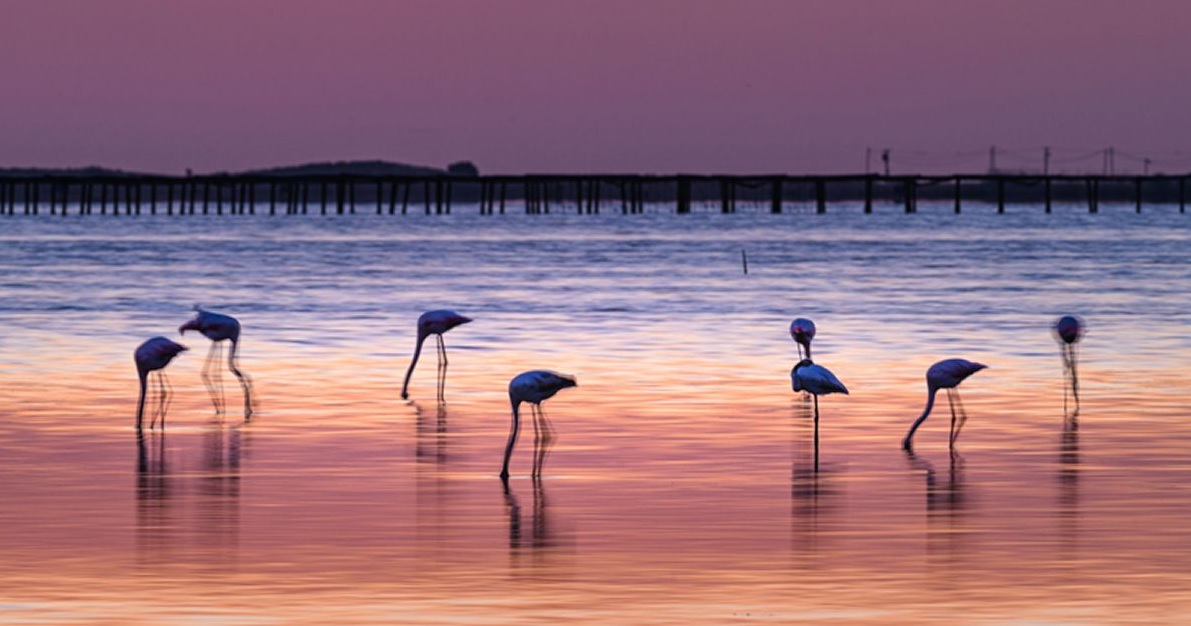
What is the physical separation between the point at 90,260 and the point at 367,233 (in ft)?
193

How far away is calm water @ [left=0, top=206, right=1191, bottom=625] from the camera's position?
11062mm

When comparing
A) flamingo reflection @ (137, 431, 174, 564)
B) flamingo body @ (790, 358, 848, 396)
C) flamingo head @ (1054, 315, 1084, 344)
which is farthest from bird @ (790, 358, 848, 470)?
flamingo head @ (1054, 315, 1084, 344)

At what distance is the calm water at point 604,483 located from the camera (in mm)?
11062

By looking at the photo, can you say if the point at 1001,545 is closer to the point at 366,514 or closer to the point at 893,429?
the point at 366,514

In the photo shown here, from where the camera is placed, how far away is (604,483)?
15.2 m

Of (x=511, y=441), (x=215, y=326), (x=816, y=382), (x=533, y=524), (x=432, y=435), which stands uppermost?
(x=215, y=326)

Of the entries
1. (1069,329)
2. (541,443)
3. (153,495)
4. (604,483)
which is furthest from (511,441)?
(1069,329)

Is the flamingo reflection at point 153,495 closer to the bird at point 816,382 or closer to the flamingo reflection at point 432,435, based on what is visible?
the flamingo reflection at point 432,435

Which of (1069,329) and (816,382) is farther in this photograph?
(1069,329)

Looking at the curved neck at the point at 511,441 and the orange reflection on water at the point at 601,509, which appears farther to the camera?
the curved neck at the point at 511,441

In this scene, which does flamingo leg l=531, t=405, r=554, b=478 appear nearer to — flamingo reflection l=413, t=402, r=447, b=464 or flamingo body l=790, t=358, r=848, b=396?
flamingo reflection l=413, t=402, r=447, b=464

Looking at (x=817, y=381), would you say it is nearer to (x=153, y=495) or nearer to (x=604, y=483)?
(x=604, y=483)

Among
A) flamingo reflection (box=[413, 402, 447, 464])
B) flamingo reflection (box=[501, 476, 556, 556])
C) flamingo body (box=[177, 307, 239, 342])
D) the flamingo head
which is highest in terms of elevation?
the flamingo head

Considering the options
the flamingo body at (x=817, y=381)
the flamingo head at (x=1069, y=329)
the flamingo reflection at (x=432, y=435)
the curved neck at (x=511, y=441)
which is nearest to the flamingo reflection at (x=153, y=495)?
the flamingo reflection at (x=432, y=435)
